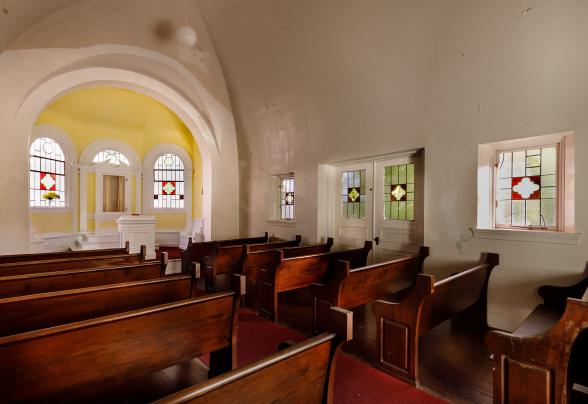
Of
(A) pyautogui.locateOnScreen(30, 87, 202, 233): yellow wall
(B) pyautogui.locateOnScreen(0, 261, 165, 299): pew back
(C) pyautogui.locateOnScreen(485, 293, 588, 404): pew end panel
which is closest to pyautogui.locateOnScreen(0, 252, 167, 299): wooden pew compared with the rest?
(B) pyautogui.locateOnScreen(0, 261, 165, 299): pew back

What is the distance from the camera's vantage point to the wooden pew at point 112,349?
110cm

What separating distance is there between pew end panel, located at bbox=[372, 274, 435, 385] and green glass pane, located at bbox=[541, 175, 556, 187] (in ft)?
6.38

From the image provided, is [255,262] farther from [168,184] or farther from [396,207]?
[168,184]

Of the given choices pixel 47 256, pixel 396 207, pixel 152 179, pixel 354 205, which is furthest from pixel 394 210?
pixel 152 179

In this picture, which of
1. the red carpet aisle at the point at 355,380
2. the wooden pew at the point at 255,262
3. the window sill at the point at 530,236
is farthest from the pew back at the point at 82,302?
the window sill at the point at 530,236

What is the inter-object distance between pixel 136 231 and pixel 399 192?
5961mm

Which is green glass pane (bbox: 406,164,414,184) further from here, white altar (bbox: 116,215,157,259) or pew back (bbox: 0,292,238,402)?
white altar (bbox: 116,215,157,259)

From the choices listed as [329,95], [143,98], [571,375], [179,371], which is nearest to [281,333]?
[179,371]

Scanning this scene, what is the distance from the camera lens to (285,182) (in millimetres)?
6098

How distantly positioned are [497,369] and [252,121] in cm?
545

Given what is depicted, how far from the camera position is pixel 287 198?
6012mm

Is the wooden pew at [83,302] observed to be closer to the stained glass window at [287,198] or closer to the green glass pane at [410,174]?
the green glass pane at [410,174]

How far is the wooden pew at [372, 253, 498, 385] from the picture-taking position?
2217 mm

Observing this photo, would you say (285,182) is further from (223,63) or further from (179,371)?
(179,371)
